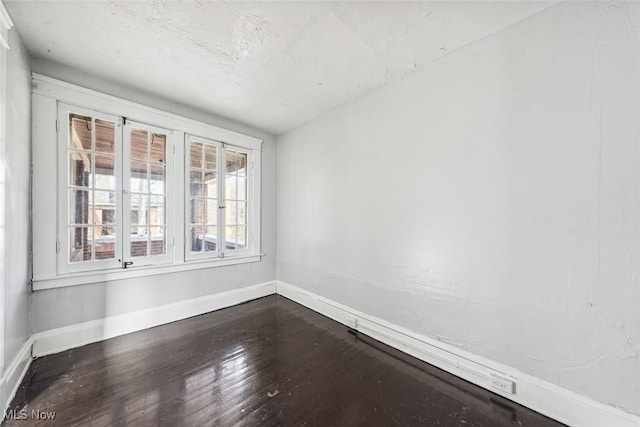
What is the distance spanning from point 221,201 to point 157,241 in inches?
33.7

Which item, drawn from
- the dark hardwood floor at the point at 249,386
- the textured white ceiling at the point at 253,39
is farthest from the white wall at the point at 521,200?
the dark hardwood floor at the point at 249,386

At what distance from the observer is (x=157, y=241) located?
8.95 feet

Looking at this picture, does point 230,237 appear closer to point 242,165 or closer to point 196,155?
point 242,165

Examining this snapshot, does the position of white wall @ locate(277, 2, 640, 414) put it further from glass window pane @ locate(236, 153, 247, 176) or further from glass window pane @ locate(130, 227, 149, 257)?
glass window pane @ locate(130, 227, 149, 257)

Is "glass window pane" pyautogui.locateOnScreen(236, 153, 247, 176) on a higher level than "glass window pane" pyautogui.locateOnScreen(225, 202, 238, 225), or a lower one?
higher

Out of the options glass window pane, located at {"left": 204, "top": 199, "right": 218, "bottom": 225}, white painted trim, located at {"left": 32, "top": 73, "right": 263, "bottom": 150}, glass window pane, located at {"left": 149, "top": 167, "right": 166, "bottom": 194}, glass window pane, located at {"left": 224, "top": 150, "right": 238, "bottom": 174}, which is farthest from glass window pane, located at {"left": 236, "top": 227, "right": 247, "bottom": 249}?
white painted trim, located at {"left": 32, "top": 73, "right": 263, "bottom": 150}

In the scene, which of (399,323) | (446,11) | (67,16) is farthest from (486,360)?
(67,16)

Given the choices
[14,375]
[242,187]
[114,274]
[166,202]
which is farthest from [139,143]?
[14,375]

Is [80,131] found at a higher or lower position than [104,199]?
higher

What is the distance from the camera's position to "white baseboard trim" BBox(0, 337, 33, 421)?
1449 millimetres

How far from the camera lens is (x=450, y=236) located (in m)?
1.95

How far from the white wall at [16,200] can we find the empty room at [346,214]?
0.10ft

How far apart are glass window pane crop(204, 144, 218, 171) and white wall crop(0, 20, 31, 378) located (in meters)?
1.46

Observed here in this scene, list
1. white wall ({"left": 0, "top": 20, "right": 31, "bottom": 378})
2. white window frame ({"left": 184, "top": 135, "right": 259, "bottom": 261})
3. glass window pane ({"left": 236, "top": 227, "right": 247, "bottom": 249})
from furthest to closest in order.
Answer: glass window pane ({"left": 236, "top": 227, "right": 247, "bottom": 249}), white window frame ({"left": 184, "top": 135, "right": 259, "bottom": 261}), white wall ({"left": 0, "top": 20, "right": 31, "bottom": 378})
